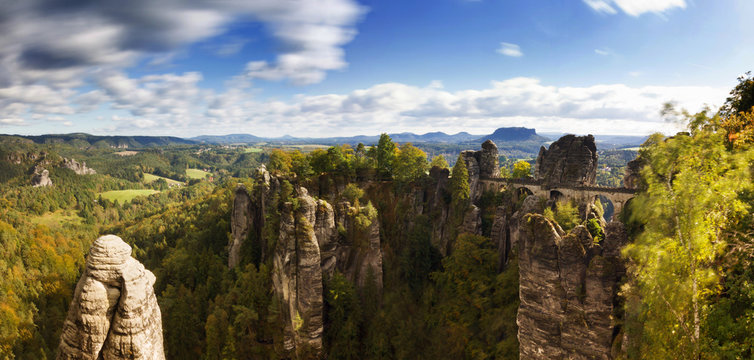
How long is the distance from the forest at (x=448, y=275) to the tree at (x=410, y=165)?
182mm

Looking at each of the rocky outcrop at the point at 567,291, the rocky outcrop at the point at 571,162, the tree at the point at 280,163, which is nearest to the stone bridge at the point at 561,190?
the rocky outcrop at the point at 571,162

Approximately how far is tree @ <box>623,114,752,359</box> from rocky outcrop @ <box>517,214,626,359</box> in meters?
8.38

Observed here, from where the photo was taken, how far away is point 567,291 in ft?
71.4

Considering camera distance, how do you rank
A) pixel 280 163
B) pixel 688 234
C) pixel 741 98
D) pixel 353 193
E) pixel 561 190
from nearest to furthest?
1. pixel 688 234
2. pixel 741 98
3. pixel 561 190
4. pixel 353 193
5. pixel 280 163

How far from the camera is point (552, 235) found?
882 inches

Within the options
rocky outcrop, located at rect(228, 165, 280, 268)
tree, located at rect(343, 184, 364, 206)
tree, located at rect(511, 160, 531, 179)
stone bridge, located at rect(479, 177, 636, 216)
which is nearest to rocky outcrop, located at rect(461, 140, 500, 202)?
stone bridge, located at rect(479, 177, 636, 216)

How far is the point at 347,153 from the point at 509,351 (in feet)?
113

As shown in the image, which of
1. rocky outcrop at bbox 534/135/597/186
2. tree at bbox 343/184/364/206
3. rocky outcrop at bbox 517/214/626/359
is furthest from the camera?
tree at bbox 343/184/364/206

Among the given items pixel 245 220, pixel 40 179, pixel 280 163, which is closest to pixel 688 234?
pixel 280 163

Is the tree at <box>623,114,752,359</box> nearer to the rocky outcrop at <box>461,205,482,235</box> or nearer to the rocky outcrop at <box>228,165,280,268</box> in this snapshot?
the rocky outcrop at <box>461,205,482,235</box>

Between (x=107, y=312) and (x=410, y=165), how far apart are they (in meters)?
38.8

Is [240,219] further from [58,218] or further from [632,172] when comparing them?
[58,218]

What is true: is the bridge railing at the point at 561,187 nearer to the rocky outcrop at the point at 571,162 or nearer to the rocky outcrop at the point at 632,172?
the rocky outcrop at the point at 571,162

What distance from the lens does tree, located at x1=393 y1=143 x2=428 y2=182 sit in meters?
45.3
